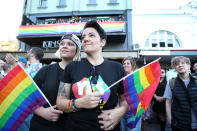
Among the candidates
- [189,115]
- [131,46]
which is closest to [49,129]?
[189,115]

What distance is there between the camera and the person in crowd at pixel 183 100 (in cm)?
202

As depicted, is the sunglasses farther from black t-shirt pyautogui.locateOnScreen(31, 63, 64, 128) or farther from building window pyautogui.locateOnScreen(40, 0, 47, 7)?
building window pyautogui.locateOnScreen(40, 0, 47, 7)

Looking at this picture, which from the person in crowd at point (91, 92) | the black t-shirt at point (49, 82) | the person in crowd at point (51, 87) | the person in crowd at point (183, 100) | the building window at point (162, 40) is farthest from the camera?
the building window at point (162, 40)

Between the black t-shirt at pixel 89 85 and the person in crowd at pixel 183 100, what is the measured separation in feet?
4.47

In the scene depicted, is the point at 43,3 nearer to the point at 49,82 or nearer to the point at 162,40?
the point at 162,40

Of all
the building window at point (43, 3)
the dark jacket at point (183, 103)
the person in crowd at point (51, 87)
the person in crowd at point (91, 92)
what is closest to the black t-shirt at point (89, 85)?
the person in crowd at point (91, 92)

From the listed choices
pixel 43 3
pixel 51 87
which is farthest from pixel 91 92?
pixel 43 3

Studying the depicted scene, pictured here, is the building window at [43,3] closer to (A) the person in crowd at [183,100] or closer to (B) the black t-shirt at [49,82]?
(B) the black t-shirt at [49,82]

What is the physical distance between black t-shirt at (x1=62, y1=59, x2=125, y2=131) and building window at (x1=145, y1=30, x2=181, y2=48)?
11.2 metres

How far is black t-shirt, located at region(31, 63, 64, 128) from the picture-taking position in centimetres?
160

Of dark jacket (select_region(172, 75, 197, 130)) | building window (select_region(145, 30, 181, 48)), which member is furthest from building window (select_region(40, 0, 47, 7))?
dark jacket (select_region(172, 75, 197, 130))

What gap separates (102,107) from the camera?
4.00ft

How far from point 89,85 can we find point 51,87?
619mm

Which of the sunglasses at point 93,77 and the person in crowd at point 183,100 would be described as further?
the person in crowd at point 183,100
